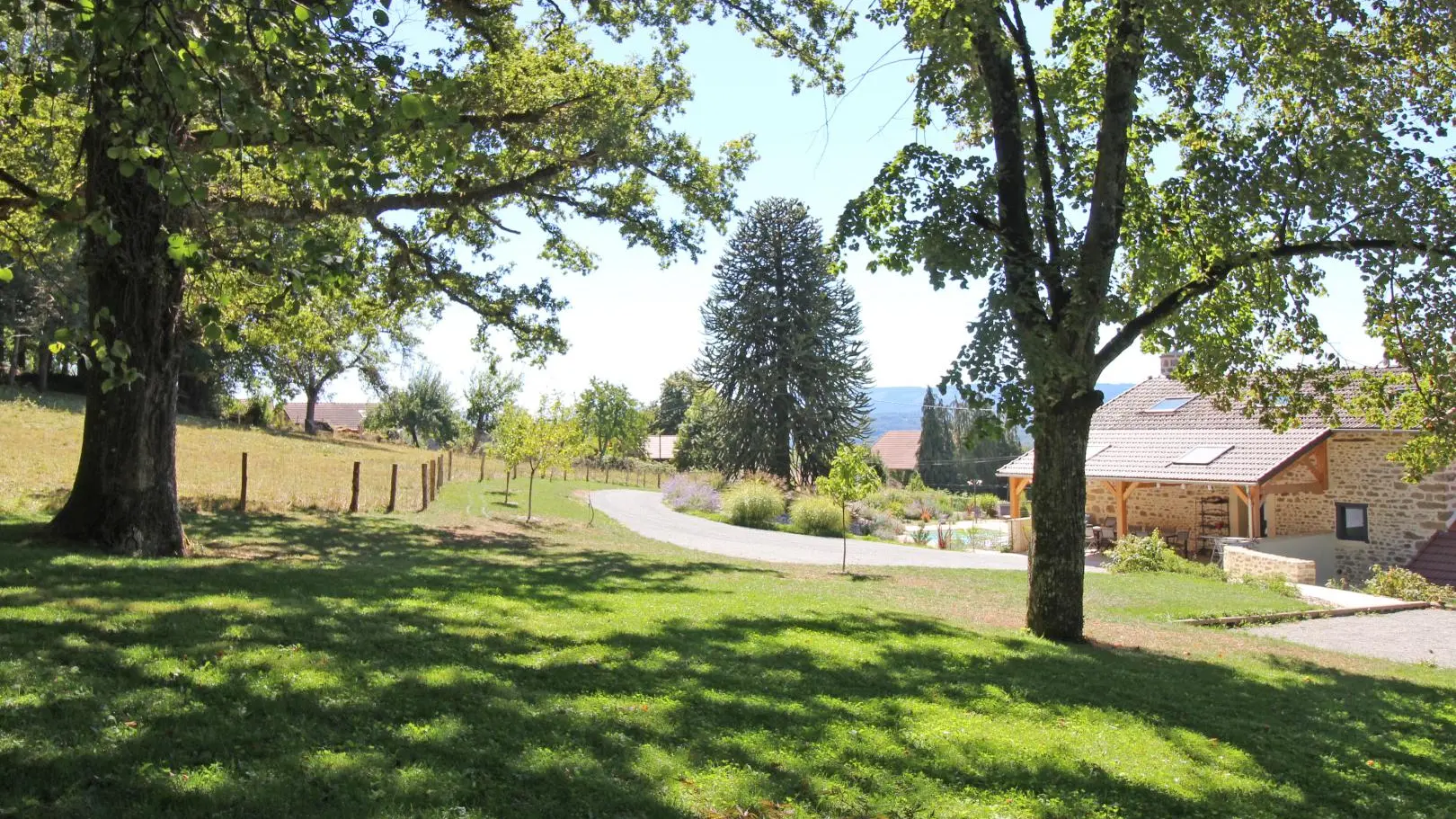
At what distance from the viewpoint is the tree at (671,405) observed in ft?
267

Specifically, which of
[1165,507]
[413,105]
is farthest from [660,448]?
[413,105]

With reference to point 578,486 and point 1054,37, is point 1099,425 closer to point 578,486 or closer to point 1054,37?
point 1054,37

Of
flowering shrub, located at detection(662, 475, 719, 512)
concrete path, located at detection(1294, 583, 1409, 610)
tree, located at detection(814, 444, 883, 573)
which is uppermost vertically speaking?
tree, located at detection(814, 444, 883, 573)

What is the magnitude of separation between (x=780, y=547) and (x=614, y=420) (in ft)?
139

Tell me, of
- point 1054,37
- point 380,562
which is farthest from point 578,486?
point 1054,37

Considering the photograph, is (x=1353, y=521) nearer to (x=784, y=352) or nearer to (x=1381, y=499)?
(x=1381, y=499)

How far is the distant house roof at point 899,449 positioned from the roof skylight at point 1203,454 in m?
39.5

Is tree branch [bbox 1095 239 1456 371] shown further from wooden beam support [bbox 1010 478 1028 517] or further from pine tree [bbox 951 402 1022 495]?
pine tree [bbox 951 402 1022 495]

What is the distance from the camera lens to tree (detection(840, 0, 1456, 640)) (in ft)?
27.9

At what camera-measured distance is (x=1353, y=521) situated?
72.5ft

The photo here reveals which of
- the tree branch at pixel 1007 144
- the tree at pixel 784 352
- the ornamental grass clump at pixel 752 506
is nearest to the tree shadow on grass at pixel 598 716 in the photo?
the tree branch at pixel 1007 144

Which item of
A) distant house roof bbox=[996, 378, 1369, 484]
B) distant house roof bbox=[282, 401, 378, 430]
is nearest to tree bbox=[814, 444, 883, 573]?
distant house roof bbox=[996, 378, 1369, 484]

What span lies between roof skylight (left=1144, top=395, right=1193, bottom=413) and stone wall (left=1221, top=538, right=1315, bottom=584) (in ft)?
23.4

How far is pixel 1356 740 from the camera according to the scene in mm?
6191
